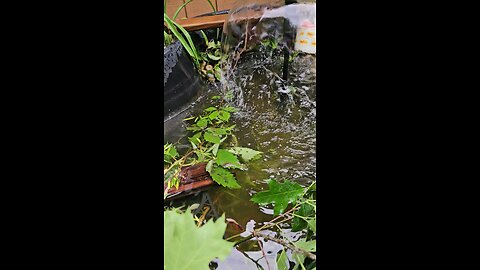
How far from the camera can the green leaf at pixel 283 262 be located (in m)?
0.48

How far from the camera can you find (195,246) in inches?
9.8

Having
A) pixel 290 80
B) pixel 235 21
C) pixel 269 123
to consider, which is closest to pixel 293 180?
pixel 269 123

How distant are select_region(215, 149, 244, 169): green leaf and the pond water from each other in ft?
0.05

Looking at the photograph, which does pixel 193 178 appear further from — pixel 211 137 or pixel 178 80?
pixel 178 80

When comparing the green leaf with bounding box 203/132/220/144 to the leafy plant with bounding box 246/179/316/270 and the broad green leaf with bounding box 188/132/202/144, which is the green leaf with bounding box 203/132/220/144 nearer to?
the broad green leaf with bounding box 188/132/202/144

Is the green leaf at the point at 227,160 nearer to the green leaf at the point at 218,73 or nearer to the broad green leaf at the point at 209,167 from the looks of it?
the broad green leaf at the point at 209,167

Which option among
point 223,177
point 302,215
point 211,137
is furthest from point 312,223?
point 211,137

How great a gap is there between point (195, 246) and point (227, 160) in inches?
19.8

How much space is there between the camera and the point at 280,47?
0.99 meters

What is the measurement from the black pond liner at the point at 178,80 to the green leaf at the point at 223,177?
0.58 feet

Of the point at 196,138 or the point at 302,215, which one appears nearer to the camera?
the point at 302,215
